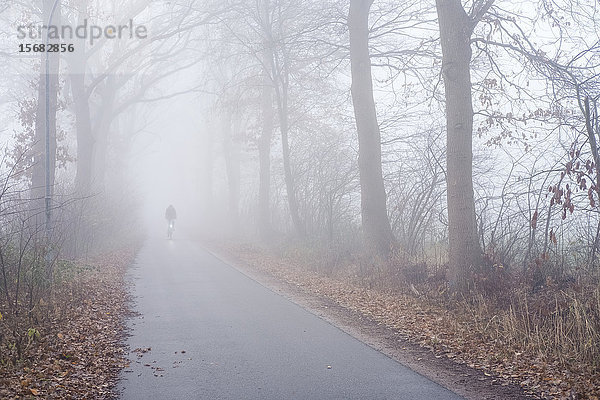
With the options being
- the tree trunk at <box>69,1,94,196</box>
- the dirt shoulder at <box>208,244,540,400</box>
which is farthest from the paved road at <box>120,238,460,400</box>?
the tree trunk at <box>69,1,94,196</box>

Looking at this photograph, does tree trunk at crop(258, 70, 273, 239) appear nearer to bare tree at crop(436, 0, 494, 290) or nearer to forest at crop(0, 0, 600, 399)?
forest at crop(0, 0, 600, 399)

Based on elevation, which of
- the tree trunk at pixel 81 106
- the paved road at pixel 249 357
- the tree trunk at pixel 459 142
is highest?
the tree trunk at pixel 81 106

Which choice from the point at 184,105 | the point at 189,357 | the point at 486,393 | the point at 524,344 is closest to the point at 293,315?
the point at 189,357

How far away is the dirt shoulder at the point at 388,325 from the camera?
250 inches

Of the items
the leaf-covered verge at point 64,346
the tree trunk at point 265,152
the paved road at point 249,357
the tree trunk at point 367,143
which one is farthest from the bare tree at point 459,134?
the tree trunk at point 265,152

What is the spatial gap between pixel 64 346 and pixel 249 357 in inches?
96.7

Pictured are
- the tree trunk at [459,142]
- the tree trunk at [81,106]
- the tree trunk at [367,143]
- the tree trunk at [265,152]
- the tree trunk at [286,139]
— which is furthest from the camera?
the tree trunk at [265,152]

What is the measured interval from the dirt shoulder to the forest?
119 millimetres

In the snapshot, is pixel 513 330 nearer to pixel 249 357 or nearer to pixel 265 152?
pixel 249 357

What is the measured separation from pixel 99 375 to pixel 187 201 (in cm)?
7636

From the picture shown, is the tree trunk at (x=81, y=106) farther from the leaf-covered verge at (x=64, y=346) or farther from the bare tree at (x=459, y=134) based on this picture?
the bare tree at (x=459, y=134)

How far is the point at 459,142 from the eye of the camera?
36.5 feet

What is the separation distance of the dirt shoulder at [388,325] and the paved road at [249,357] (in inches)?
10.9

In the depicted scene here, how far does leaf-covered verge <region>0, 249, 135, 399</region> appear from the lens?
611 centimetres
